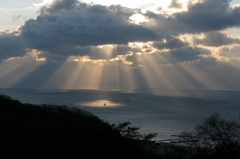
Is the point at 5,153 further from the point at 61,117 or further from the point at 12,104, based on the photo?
the point at 12,104

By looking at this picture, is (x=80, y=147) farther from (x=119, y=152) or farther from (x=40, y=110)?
(x=40, y=110)

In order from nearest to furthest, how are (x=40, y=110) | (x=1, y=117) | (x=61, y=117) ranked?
1. (x=1, y=117)
2. (x=61, y=117)
3. (x=40, y=110)

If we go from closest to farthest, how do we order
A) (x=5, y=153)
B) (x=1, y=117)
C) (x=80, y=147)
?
(x=5, y=153), (x=80, y=147), (x=1, y=117)

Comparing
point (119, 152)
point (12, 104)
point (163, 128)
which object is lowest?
point (163, 128)

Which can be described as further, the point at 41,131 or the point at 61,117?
the point at 61,117

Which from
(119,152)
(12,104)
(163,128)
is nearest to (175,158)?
(119,152)

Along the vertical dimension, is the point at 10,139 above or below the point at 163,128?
above

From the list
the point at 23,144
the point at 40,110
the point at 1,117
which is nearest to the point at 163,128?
the point at 40,110

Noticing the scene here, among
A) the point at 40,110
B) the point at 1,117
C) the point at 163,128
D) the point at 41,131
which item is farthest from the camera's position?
the point at 163,128

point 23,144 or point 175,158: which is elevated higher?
point 23,144
